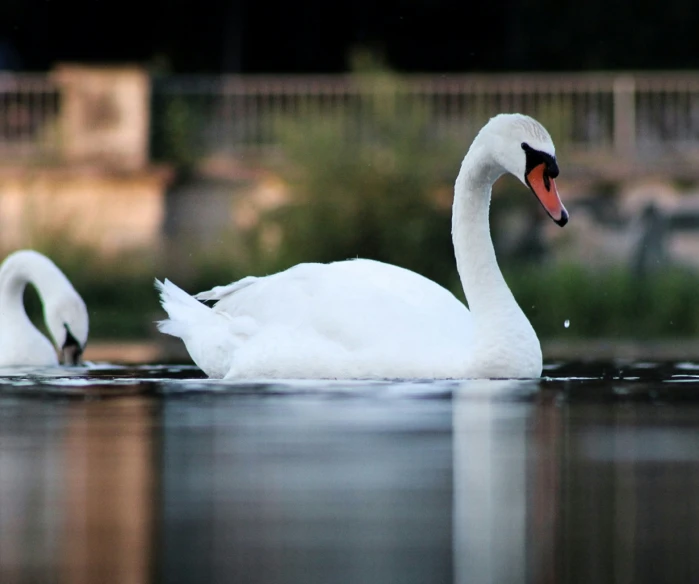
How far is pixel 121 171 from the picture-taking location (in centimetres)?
1919

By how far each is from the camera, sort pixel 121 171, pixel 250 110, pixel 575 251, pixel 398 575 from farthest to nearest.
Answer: pixel 250 110 → pixel 121 171 → pixel 575 251 → pixel 398 575

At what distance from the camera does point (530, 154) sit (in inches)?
310

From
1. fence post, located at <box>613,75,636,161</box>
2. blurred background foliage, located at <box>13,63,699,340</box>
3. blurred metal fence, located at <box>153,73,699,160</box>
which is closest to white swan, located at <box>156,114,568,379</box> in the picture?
blurred background foliage, located at <box>13,63,699,340</box>

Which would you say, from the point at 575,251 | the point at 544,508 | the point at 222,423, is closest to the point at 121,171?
the point at 575,251

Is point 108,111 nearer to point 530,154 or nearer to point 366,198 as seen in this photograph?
point 366,198

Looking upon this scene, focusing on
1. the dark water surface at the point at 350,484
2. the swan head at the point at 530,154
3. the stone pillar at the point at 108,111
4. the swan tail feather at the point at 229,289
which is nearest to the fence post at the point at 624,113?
the stone pillar at the point at 108,111

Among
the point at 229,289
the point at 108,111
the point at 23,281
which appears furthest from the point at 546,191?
the point at 108,111

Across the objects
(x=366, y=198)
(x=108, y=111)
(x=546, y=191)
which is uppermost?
(x=108, y=111)

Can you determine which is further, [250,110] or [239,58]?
[239,58]

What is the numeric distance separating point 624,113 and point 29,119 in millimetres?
7052

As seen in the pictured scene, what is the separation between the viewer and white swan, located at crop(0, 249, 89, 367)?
9.51 m

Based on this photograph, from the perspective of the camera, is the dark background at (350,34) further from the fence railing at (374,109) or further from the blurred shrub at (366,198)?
the blurred shrub at (366,198)

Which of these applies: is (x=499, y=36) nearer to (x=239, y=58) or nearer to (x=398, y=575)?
(x=239, y=58)

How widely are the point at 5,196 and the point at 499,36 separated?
28.0ft
